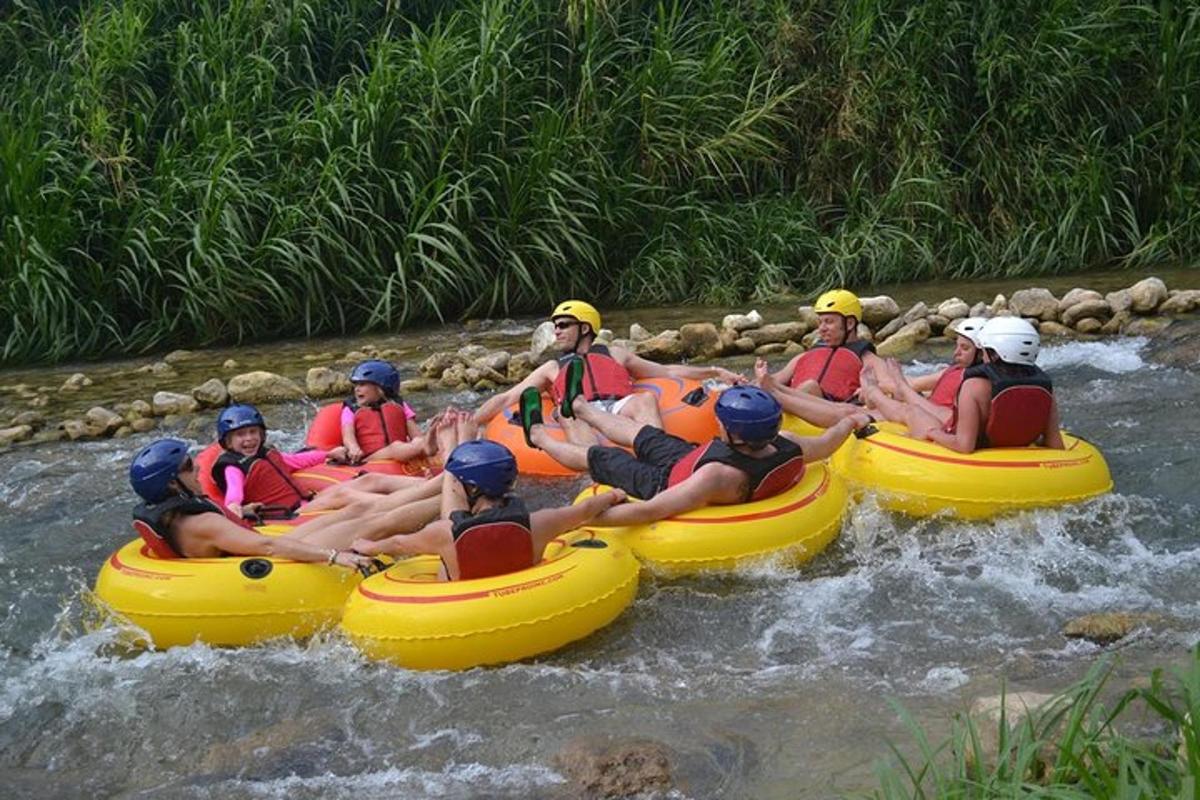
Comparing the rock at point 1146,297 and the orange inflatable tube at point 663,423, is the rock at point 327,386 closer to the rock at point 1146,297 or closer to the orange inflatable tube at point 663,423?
the orange inflatable tube at point 663,423

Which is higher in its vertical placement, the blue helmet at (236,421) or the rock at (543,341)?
the blue helmet at (236,421)

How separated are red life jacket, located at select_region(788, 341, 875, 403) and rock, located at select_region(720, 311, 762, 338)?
122 inches

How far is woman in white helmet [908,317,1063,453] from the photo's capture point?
21.2 ft

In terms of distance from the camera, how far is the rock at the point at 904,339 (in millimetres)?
10375

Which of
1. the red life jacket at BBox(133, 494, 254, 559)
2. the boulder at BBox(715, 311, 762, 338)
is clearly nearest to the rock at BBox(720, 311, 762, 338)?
the boulder at BBox(715, 311, 762, 338)

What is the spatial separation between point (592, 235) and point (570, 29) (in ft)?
7.24

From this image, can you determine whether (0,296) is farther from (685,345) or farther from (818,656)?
(818,656)

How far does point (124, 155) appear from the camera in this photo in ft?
39.4

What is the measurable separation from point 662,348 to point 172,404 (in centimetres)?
357

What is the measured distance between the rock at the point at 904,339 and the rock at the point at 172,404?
4.98 m

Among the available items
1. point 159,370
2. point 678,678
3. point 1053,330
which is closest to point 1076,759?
point 678,678

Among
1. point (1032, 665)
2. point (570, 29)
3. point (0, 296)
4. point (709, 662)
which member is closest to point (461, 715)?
point (709, 662)

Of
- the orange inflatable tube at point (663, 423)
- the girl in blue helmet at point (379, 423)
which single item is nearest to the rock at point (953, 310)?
the orange inflatable tube at point (663, 423)

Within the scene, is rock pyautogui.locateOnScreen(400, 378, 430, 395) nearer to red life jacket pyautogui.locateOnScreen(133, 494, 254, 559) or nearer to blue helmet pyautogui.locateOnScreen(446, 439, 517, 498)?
red life jacket pyautogui.locateOnScreen(133, 494, 254, 559)
